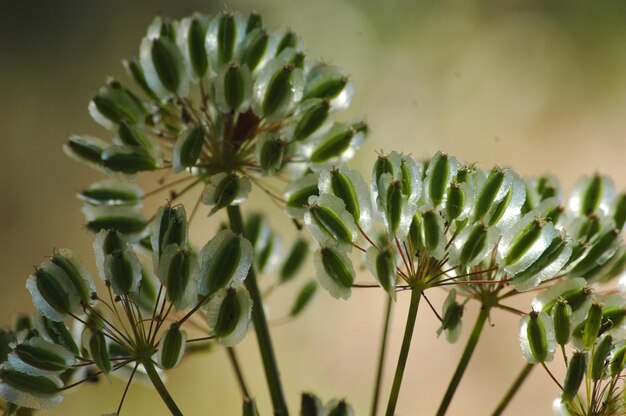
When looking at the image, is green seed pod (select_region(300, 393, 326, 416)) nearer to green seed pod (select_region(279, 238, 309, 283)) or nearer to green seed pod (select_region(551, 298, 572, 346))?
green seed pod (select_region(551, 298, 572, 346))

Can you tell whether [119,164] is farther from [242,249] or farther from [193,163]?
[242,249]

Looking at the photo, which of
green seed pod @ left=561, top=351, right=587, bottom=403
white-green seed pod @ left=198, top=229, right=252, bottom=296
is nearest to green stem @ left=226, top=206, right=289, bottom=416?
white-green seed pod @ left=198, top=229, right=252, bottom=296

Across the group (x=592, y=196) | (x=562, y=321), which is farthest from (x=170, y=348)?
(x=592, y=196)

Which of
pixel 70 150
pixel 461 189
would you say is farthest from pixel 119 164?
pixel 461 189

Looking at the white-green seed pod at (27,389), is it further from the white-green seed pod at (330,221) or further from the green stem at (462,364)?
the green stem at (462,364)

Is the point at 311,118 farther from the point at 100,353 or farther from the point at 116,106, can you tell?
the point at 100,353

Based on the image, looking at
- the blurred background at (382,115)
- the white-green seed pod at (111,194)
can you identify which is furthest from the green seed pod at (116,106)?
the blurred background at (382,115)
